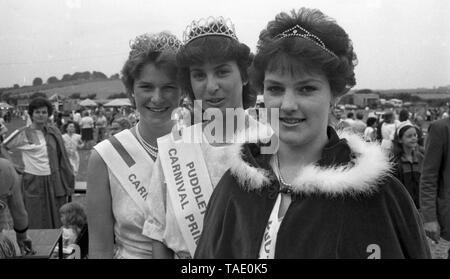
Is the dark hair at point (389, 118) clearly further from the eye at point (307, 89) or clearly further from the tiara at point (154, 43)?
the eye at point (307, 89)

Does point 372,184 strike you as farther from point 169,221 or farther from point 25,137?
point 25,137

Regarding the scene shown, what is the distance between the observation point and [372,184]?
1337 millimetres

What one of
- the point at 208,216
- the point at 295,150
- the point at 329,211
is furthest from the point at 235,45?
the point at 329,211

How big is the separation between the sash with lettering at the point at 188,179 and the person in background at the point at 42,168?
3.56 metres

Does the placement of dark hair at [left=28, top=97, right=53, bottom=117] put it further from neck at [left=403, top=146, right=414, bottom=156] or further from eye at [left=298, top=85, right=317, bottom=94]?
eye at [left=298, top=85, right=317, bottom=94]

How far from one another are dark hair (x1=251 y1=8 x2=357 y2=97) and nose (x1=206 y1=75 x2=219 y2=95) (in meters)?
0.28

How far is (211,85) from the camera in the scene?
177cm

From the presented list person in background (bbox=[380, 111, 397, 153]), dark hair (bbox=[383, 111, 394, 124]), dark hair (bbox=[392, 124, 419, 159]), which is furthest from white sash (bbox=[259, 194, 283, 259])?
dark hair (bbox=[383, 111, 394, 124])

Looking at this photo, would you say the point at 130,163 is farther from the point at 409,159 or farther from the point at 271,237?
the point at 409,159

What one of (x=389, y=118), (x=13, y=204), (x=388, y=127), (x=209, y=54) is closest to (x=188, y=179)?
(x=209, y=54)

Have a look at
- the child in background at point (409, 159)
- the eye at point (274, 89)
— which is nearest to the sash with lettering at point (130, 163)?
the eye at point (274, 89)

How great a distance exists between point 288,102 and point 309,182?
0.25m

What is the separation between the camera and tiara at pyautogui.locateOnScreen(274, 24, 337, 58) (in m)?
1.41
